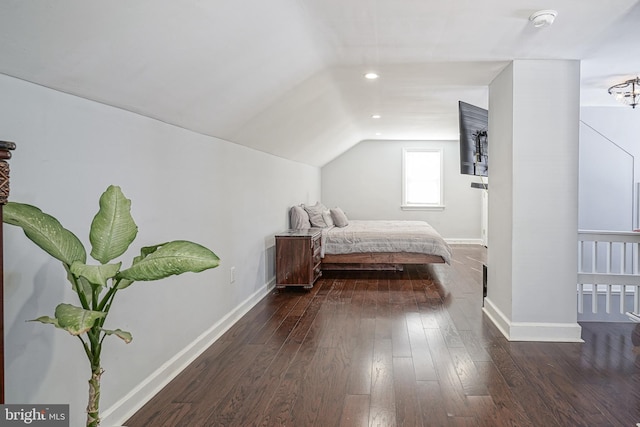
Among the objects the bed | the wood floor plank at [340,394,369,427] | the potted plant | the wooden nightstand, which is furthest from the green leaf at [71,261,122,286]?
the bed

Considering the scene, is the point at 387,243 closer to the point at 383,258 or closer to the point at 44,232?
the point at 383,258

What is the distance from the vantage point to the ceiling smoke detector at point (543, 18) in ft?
8.63

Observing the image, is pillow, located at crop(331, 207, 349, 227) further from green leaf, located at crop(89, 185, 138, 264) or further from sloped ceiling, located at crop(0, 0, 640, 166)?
green leaf, located at crop(89, 185, 138, 264)

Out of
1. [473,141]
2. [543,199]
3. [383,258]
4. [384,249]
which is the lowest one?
[383,258]

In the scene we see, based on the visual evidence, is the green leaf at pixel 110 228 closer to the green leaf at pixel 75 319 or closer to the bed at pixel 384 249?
the green leaf at pixel 75 319

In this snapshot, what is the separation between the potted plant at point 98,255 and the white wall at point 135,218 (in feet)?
1.26

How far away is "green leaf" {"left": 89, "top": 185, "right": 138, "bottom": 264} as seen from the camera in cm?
147

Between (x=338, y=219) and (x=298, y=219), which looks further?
(x=338, y=219)

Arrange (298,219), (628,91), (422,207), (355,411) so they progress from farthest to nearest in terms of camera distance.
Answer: (422,207), (298,219), (628,91), (355,411)

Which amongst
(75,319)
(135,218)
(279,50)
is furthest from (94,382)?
(279,50)

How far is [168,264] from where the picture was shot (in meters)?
1.45

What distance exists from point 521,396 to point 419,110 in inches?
166

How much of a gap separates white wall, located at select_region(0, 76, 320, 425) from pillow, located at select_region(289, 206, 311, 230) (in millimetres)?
1956

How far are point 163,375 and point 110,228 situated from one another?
1.57 metres
